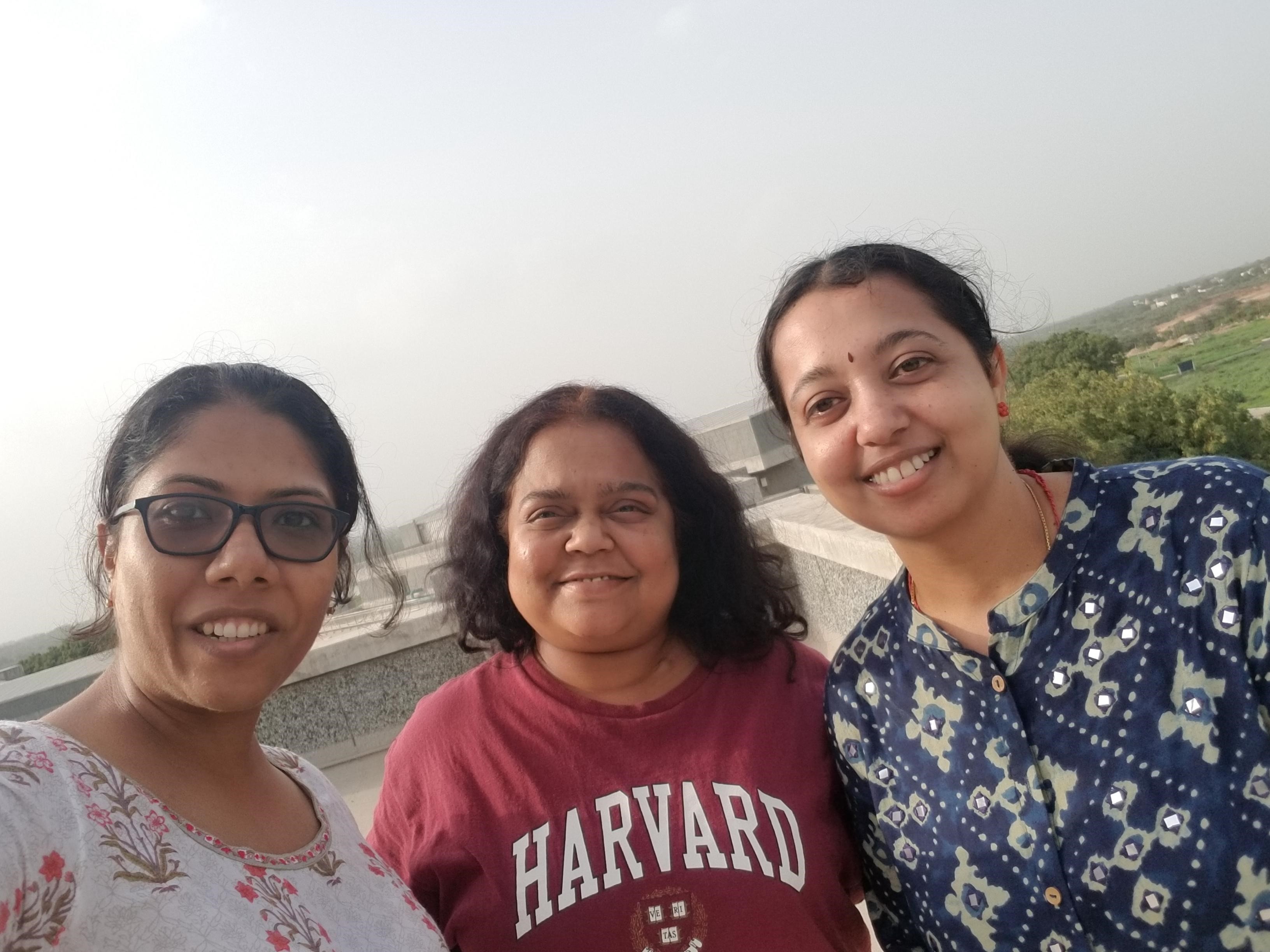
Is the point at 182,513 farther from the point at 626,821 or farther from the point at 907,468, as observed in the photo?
the point at 907,468

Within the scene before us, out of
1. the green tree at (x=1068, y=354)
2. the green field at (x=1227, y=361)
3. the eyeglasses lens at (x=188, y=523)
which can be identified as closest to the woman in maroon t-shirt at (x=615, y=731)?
the eyeglasses lens at (x=188, y=523)

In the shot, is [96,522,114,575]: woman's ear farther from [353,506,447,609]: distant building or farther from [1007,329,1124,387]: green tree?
[1007,329,1124,387]: green tree

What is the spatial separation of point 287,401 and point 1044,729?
5.16 feet

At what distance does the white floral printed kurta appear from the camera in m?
A: 0.96

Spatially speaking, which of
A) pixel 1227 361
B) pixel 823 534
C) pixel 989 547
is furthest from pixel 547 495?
pixel 1227 361

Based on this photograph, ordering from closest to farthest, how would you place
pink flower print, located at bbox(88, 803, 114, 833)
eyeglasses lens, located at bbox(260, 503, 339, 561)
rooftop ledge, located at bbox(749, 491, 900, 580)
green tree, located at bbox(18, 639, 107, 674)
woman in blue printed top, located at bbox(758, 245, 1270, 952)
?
1. pink flower print, located at bbox(88, 803, 114, 833)
2. woman in blue printed top, located at bbox(758, 245, 1270, 952)
3. eyeglasses lens, located at bbox(260, 503, 339, 561)
4. rooftop ledge, located at bbox(749, 491, 900, 580)
5. green tree, located at bbox(18, 639, 107, 674)

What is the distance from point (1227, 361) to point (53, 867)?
75.2 feet

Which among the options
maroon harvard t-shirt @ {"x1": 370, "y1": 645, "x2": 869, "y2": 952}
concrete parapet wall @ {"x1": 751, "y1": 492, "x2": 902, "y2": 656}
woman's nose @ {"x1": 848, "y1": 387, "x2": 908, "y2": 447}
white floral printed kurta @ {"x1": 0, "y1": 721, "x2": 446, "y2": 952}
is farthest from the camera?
concrete parapet wall @ {"x1": 751, "y1": 492, "x2": 902, "y2": 656}

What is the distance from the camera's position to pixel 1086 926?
1.41m

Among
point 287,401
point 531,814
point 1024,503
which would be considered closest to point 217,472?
point 287,401

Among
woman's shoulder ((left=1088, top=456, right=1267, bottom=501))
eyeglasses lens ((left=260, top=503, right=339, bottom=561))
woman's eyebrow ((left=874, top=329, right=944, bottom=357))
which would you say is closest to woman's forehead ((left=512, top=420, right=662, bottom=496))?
eyeglasses lens ((left=260, top=503, right=339, bottom=561))

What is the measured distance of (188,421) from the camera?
4.74ft

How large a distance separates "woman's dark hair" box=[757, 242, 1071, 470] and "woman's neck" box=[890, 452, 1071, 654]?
23 cm

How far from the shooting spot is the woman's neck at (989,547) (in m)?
1.62
